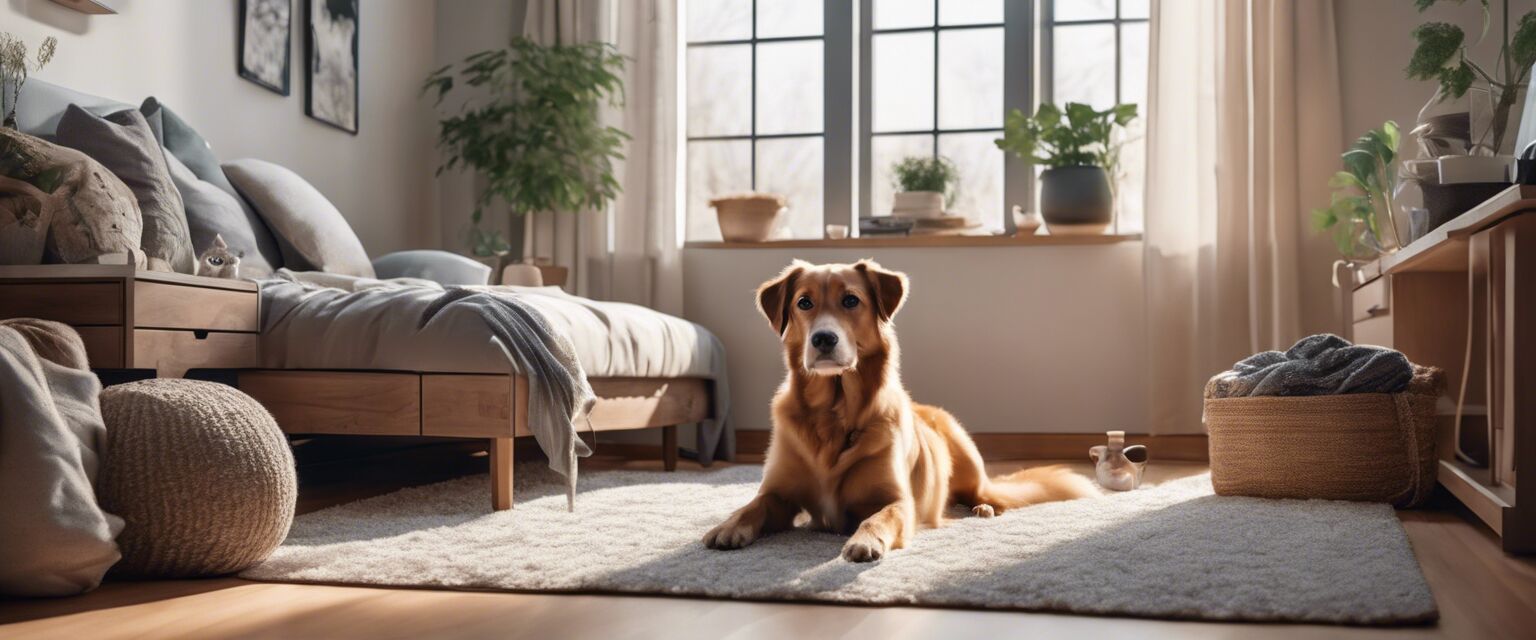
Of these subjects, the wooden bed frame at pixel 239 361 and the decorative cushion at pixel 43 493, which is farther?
the wooden bed frame at pixel 239 361

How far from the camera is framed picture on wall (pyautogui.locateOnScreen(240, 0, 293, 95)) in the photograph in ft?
12.7

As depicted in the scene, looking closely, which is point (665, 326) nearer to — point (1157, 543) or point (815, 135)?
point (815, 135)

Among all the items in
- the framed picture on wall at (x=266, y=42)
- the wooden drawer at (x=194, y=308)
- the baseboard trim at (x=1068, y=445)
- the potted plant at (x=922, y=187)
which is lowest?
the baseboard trim at (x=1068, y=445)

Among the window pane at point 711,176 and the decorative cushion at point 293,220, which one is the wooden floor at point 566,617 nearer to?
the decorative cushion at point 293,220

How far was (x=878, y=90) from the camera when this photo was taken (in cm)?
499

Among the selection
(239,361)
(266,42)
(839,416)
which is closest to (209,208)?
(239,361)

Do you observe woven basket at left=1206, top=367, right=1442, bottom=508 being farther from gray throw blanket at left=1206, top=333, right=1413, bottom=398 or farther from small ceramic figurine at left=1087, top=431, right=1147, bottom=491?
small ceramic figurine at left=1087, top=431, right=1147, bottom=491

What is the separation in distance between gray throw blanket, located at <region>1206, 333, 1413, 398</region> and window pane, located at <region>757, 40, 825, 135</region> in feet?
7.78

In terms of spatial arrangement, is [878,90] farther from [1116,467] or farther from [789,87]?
[1116,467]

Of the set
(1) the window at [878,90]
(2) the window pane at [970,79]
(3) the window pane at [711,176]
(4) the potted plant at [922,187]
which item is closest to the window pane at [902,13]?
(1) the window at [878,90]

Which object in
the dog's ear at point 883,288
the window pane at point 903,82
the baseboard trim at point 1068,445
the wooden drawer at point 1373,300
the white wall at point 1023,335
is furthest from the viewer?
the window pane at point 903,82

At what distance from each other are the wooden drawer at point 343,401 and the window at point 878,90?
2.43 metres

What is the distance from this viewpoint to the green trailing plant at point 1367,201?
363cm

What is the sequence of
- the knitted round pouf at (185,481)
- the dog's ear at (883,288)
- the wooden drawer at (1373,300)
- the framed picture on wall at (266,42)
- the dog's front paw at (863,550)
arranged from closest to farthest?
the knitted round pouf at (185,481) < the dog's front paw at (863,550) < the dog's ear at (883,288) < the wooden drawer at (1373,300) < the framed picture on wall at (266,42)
